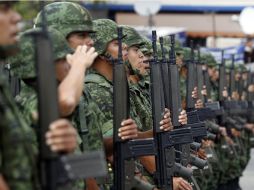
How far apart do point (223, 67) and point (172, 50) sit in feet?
24.8

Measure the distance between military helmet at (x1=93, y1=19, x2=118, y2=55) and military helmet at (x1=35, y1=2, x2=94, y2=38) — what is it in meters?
0.79

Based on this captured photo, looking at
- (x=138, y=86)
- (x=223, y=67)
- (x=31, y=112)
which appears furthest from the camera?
(x=223, y=67)

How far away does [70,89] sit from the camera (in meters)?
5.66

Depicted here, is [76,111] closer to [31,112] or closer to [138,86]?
[31,112]

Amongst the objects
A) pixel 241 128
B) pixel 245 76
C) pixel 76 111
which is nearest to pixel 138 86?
pixel 76 111

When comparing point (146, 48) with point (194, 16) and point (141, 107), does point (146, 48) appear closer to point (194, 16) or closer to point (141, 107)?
point (141, 107)

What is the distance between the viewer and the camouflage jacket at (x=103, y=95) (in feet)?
25.3

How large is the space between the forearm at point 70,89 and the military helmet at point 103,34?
2441mm

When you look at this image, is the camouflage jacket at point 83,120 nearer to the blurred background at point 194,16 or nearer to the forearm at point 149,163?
the forearm at point 149,163

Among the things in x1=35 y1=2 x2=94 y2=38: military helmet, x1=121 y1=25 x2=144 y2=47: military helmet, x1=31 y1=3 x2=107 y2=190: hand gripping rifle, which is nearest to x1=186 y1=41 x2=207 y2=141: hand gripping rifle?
x1=121 y1=25 x2=144 y2=47: military helmet

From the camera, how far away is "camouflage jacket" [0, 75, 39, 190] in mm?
5055

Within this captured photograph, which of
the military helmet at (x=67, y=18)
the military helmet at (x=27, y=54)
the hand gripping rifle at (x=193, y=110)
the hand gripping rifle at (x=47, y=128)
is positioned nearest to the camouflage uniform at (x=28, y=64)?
the military helmet at (x=27, y=54)

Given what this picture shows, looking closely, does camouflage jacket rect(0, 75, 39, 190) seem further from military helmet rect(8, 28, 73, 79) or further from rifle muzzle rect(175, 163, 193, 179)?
rifle muzzle rect(175, 163, 193, 179)

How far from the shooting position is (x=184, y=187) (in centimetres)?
895
